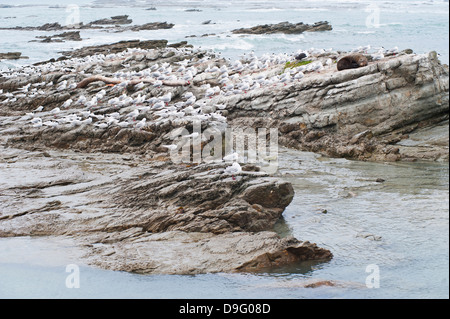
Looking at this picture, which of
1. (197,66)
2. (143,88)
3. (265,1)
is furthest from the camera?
(265,1)

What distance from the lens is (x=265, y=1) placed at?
269ft

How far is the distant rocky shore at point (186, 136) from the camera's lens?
25.4 feet

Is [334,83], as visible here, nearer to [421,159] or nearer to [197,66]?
[421,159]

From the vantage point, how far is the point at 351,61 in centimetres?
1513

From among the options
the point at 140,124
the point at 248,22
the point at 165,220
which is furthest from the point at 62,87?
the point at 248,22

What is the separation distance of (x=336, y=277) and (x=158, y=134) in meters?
8.73

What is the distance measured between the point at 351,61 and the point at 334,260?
9240 mm

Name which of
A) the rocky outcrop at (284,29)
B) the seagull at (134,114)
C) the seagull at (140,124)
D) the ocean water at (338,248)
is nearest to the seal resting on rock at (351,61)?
the ocean water at (338,248)

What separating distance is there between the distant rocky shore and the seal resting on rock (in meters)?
0.26

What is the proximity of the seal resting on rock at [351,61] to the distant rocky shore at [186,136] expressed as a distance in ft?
0.87

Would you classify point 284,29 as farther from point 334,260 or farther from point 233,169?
point 334,260

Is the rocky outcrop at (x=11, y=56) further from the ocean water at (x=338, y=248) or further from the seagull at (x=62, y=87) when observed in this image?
the ocean water at (x=338, y=248)

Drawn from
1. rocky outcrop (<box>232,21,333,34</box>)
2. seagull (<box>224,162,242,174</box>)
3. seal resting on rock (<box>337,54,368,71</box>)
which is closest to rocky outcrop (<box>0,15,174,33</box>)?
rocky outcrop (<box>232,21,333,34</box>)
